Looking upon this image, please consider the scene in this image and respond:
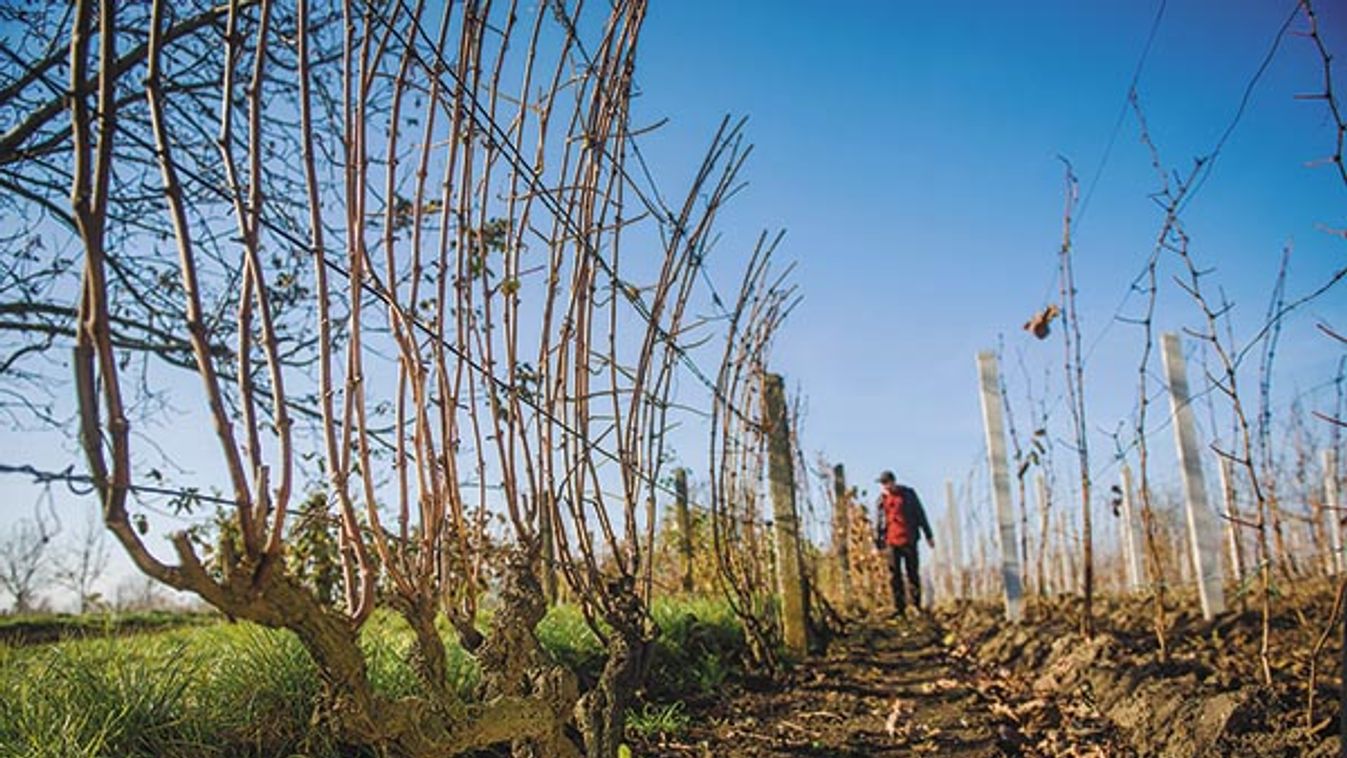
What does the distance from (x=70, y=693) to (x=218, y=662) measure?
1.40 ft

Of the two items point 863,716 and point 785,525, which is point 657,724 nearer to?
point 863,716

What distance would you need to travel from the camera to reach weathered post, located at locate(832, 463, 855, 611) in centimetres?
971

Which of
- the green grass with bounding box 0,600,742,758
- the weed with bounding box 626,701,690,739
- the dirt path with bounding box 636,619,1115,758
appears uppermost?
the green grass with bounding box 0,600,742,758

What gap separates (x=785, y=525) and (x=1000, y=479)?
10.2 feet

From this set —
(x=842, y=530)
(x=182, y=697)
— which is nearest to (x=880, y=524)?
(x=842, y=530)

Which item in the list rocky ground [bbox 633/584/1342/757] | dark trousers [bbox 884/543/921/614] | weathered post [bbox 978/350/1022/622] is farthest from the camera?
dark trousers [bbox 884/543/921/614]

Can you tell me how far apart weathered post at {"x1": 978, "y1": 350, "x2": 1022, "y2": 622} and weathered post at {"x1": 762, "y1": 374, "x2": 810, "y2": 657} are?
271cm

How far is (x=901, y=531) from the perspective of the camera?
9.12 meters

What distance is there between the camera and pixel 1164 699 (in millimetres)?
2852

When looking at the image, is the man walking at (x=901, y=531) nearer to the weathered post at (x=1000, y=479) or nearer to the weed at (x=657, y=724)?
the weathered post at (x=1000, y=479)

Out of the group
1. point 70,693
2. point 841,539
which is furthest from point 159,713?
point 841,539

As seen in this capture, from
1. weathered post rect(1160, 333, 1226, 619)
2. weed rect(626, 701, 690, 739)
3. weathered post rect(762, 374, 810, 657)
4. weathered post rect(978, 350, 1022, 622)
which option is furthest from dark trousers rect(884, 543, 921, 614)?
weed rect(626, 701, 690, 739)

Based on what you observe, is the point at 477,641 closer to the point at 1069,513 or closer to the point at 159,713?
the point at 159,713

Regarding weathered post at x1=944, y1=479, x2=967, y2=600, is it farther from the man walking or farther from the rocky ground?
the rocky ground
